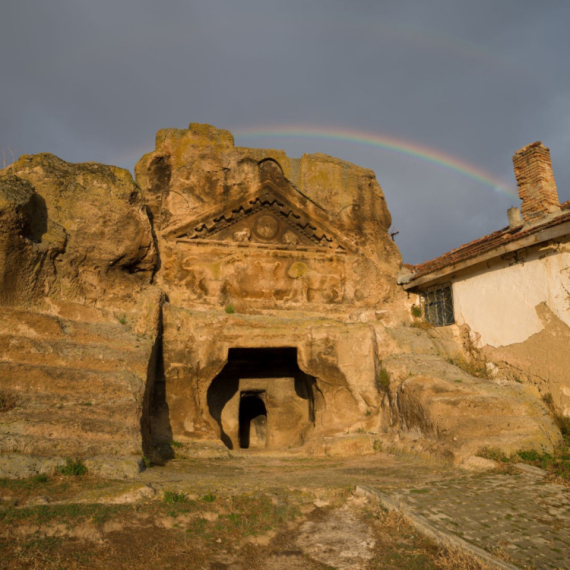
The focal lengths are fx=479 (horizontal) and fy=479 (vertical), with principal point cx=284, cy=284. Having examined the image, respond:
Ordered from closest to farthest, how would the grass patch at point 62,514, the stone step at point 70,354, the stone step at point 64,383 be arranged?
the grass patch at point 62,514, the stone step at point 64,383, the stone step at point 70,354

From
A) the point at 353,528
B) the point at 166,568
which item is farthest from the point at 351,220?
the point at 166,568

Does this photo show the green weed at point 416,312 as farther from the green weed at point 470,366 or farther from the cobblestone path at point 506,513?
the cobblestone path at point 506,513

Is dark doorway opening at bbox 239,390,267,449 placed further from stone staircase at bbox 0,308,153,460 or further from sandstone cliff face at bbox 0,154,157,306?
stone staircase at bbox 0,308,153,460

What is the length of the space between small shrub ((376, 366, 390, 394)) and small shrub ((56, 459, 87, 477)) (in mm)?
6479

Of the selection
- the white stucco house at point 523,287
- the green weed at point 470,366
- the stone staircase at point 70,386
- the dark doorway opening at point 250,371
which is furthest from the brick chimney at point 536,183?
the stone staircase at point 70,386

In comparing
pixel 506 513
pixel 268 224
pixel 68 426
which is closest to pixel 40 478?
pixel 68 426

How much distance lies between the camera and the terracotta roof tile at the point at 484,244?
996 cm

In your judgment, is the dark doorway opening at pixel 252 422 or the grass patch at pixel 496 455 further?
the dark doorway opening at pixel 252 422

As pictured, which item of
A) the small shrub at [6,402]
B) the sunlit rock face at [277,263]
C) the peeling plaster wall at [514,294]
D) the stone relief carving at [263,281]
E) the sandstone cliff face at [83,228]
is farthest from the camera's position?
the stone relief carving at [263,281]

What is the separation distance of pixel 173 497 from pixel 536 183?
10649mm

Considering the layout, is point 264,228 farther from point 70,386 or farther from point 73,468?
point 73,468

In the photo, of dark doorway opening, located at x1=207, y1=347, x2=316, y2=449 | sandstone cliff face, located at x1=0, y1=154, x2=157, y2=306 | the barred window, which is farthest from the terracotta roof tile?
sandstone cliff face, located at x1=0, y1=154, x2=157, y2=306

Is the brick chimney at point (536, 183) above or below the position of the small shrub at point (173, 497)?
above

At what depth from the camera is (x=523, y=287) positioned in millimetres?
10461
